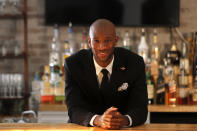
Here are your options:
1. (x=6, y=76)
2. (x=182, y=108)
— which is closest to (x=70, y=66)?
(x=182, y=108)

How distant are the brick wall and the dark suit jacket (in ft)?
5.65

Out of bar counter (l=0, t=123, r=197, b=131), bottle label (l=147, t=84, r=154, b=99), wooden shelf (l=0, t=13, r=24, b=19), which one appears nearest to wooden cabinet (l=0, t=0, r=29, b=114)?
wooden shelf (l=0, t=13, r=24, b=19)

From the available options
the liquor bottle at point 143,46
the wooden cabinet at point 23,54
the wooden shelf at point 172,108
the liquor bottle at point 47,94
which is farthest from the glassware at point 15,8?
the wooden shelf at point 172,108

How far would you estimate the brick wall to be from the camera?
3.33 metres

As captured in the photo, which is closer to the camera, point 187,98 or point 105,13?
point 187,98

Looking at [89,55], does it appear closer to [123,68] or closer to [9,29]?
[123,68]

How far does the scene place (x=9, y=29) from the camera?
3.33 metres

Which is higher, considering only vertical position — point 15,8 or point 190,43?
point 15,8

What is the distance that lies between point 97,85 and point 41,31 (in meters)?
1.89

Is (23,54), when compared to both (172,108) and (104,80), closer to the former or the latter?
(172,108)

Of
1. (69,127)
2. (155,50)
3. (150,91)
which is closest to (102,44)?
(69,127)

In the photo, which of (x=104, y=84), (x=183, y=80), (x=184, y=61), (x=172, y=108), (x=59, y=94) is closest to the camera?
(x=104, y=84)

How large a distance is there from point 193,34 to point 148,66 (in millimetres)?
746

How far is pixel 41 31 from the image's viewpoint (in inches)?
131
